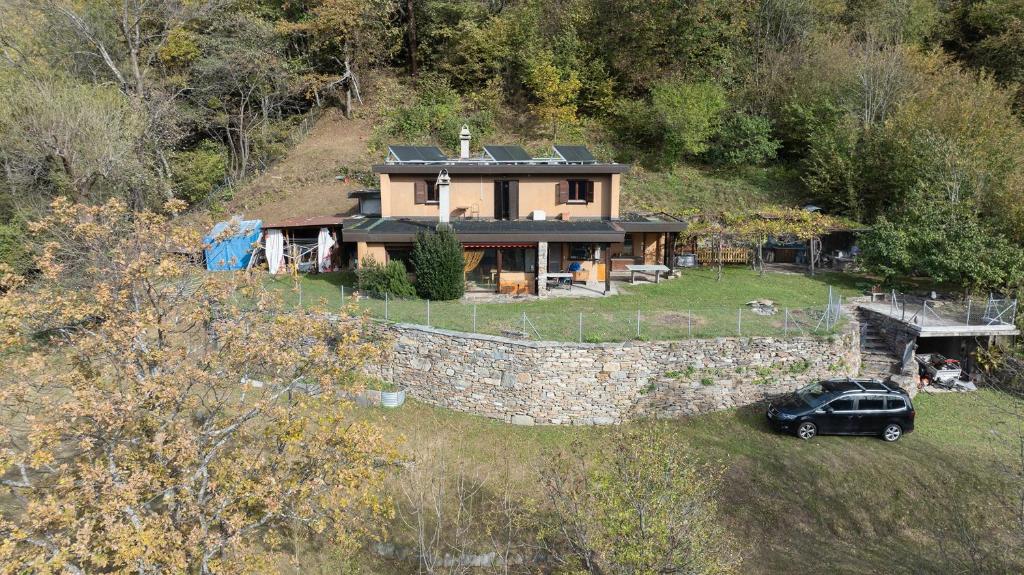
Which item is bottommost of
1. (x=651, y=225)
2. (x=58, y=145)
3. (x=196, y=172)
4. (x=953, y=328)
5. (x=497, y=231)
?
(x=953, y=328)

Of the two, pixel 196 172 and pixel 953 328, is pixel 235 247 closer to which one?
pixel 196 172

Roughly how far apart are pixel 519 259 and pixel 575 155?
711 centimetres

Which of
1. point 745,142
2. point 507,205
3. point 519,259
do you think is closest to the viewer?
point 519,259

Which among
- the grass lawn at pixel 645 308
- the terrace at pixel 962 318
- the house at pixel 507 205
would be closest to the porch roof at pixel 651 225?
the house at pixel 507 205

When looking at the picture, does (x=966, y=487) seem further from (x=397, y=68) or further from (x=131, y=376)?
(x=397, y=68)

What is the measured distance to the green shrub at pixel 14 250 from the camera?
2323 centimetres

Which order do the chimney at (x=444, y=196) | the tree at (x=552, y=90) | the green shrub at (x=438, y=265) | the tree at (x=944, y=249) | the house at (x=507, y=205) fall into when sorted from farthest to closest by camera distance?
the tree at (x=552, y=90)
the house at (x=507, y=205)
the chimney at (x=444, y=196)
the green shrub at (x=438, y=265)
the tree at (x=944, y=249)

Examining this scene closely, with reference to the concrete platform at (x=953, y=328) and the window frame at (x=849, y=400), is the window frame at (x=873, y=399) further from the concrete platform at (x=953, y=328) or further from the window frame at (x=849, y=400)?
the concrete platform at (x=953, y=328)

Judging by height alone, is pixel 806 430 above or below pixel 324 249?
below

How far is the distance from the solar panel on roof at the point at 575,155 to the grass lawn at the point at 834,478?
14529 mm

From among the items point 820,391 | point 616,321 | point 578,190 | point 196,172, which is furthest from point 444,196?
point 196,172

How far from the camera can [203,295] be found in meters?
10.7

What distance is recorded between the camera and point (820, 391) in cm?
1702

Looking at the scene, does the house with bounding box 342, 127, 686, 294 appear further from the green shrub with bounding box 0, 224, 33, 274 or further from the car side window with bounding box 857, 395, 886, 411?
the green shrub with bounding box 0, 224, 33, 274
